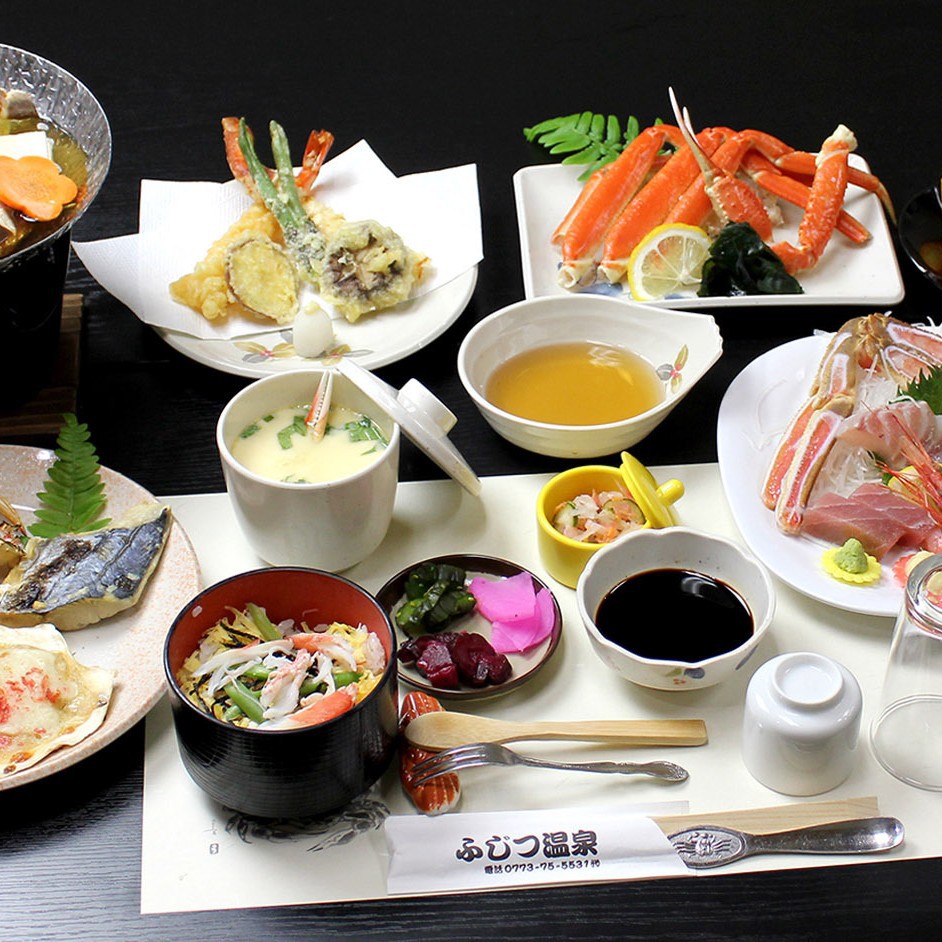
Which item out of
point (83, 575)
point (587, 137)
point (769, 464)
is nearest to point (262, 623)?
point (83, 575)

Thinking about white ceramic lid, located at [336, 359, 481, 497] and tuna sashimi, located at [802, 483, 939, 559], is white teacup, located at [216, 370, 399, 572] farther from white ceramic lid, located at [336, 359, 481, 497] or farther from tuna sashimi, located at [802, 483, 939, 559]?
tuna sashimi, located at [802, 483, 939, 559]

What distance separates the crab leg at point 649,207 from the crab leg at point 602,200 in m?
0.02

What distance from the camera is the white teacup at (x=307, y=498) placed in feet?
4.84

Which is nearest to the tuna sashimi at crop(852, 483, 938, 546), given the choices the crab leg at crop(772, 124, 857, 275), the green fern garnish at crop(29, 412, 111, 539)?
the crab leg at crop(772, 124, 857, 275)

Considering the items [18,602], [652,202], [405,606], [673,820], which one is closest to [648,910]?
[673,820]

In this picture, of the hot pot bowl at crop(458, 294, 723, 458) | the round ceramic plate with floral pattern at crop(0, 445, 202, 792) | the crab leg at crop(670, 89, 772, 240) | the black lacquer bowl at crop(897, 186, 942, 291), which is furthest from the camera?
the crab leg at crop(670, 89, 772, 240)

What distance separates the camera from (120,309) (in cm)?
200

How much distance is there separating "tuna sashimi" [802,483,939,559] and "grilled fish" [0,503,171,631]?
0.81 m

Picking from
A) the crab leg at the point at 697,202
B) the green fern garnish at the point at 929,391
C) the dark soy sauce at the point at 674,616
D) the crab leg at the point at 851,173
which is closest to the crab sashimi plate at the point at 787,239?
the crab leg at the point at 851,173

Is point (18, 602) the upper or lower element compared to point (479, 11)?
lower

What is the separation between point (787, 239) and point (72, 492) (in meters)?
1.23

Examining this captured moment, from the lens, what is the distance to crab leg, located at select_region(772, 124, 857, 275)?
2.02 m

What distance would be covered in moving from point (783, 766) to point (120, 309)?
1243 millimetres

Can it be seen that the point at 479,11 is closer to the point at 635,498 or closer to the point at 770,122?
the point at 770,122
